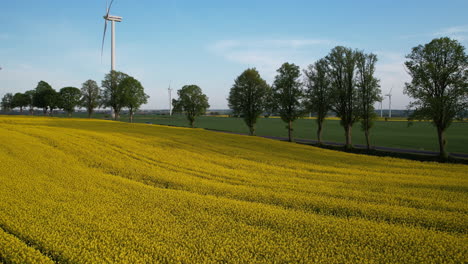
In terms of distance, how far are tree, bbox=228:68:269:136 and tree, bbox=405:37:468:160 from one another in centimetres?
2990

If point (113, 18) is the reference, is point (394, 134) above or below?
below

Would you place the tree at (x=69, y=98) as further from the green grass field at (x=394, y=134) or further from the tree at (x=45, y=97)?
the green grass field at (x=394, y=134)

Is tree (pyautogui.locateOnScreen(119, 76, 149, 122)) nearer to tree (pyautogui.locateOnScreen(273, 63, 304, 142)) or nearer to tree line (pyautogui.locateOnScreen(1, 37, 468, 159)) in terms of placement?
tree line (pyautogui.locateOnScreen(1, 37, 468, 159))

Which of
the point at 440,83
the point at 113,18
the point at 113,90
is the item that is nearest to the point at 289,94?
the point at 440,83

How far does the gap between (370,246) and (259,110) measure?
173 ft

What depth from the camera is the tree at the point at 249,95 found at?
57.9m

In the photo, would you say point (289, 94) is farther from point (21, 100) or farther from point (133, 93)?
point (21, 100)

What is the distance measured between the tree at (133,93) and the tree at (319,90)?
58319 mm

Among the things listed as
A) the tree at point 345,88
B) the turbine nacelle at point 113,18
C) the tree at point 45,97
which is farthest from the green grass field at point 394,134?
the tree at point 45,97

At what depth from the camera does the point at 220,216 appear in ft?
24.7

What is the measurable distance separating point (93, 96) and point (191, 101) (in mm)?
52640

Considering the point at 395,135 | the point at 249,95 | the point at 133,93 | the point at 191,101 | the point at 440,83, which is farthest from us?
the point at 133,93

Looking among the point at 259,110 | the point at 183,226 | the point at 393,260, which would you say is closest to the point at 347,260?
the point at 393,260

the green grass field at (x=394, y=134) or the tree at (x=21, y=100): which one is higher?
the tree at (x=21, y=100)
